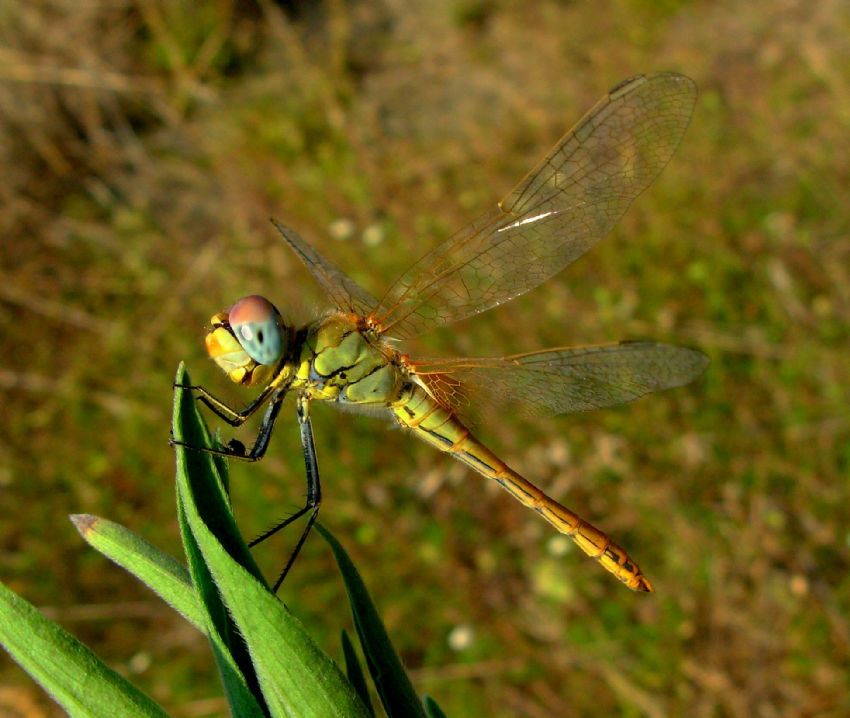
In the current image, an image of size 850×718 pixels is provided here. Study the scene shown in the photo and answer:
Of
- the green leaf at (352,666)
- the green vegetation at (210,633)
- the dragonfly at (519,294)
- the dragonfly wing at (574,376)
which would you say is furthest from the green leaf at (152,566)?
the dragonfly wing at (574,376)

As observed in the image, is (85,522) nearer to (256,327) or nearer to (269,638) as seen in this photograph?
(269,638)

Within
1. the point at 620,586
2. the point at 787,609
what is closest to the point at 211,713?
the point at 620,586

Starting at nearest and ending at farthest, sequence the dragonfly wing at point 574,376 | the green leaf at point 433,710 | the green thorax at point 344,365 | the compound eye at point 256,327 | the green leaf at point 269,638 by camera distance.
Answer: the green leaf at point 269,638 → the green leaf at point 433,710 → the compound eye at point 256,327 → the green thorax at point 344,365 → the dragonfly wing at point 574,376

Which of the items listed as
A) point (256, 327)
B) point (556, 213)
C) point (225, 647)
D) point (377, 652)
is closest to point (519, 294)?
point (556, 213)

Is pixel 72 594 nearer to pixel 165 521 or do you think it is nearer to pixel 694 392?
pixel 165 521

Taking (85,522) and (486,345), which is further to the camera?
(486,345)

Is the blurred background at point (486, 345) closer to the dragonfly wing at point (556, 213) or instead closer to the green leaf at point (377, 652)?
the dragonfly wing at point (556, 213)
